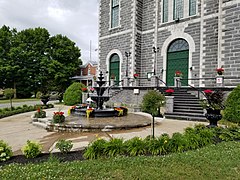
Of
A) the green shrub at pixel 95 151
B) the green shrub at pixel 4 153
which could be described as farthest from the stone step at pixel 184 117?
the green shrub at pixel 4 153

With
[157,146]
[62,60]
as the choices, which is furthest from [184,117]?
[62,60]

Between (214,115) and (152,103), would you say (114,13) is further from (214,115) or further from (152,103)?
(214,115)

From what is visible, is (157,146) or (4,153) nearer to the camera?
(4,153)

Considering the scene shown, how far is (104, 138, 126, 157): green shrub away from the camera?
12.8 feet

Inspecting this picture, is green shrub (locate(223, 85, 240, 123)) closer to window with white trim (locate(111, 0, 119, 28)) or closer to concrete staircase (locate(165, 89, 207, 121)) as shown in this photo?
concrete staircase (locate(165, 89, 207, 121))

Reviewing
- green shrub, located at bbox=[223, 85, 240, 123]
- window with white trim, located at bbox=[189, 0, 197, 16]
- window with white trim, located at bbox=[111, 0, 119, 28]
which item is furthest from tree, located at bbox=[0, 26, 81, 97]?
green shrub, located at bbox=[223, 85, 240, 123]

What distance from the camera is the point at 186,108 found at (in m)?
10.3

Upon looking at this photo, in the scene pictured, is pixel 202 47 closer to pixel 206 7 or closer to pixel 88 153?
pixel 206 7

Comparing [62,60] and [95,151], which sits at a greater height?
[62,60]

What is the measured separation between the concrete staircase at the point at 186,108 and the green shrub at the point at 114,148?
6.35 meters

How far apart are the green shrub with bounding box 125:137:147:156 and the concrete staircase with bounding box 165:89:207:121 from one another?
19.7 feet

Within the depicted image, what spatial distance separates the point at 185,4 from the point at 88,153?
1440 cm

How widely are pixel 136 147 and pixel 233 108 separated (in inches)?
209

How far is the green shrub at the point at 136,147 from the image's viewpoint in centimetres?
401
